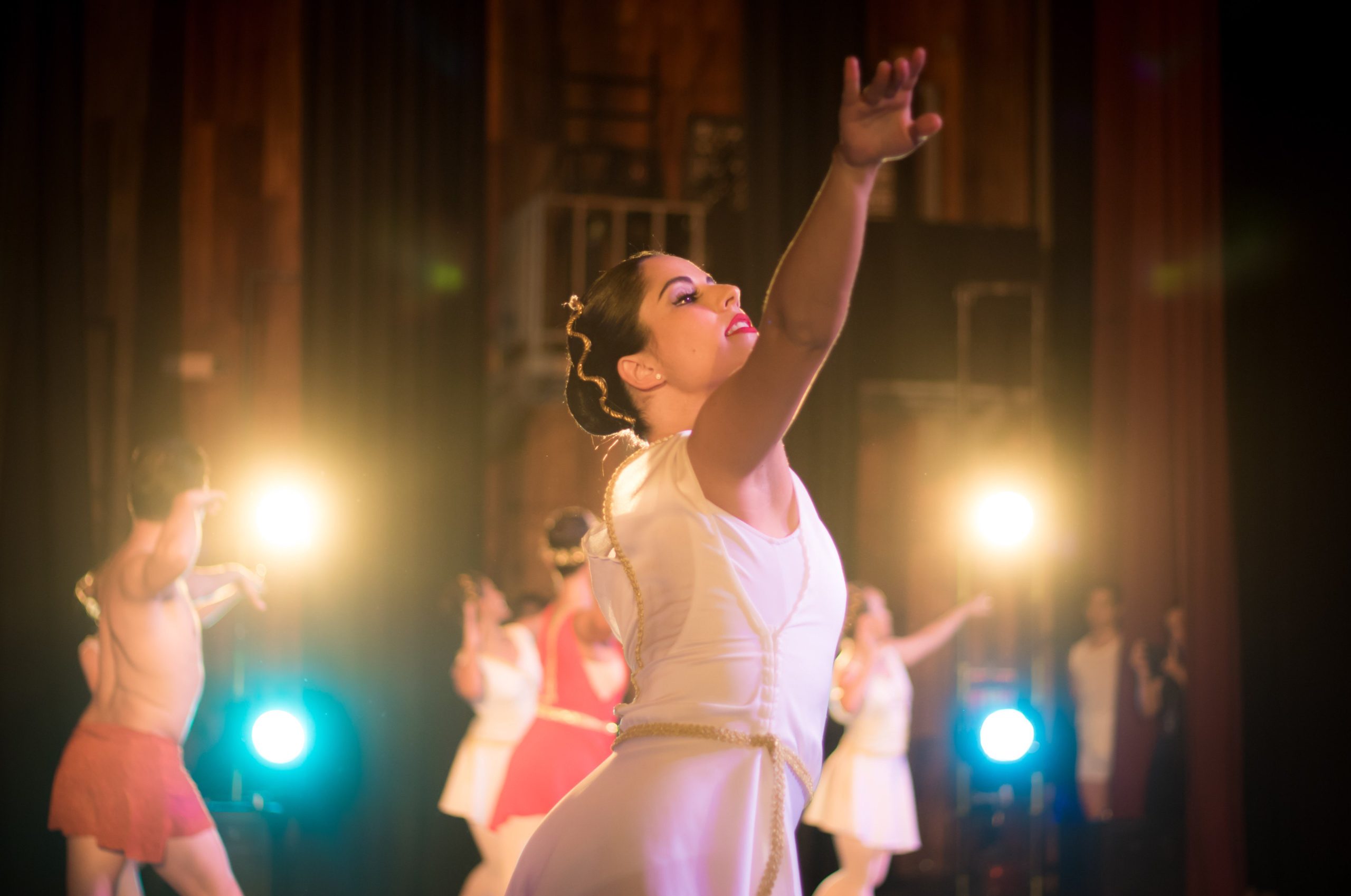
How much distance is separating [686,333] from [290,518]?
346 centimetres

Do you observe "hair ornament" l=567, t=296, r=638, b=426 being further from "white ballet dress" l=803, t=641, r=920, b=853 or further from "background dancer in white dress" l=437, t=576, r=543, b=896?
"white ballet dress" l=803, t=641, r=920, b=853

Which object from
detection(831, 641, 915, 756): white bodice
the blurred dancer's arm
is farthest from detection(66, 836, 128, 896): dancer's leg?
the blurred dancer's arm

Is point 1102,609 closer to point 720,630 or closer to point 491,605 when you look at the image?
point 491,605

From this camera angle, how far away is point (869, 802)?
444 cm

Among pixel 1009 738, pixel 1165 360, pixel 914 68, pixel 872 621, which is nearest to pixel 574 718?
pixel 872 621

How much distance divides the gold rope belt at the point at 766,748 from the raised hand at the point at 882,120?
521 millimetres

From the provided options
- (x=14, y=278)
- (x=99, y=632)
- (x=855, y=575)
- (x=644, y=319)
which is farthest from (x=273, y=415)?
(x=644, y=319)

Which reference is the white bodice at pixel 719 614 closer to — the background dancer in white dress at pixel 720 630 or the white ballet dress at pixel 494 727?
the background dancer in white dress at pixel 720 630

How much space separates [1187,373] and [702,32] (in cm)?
289

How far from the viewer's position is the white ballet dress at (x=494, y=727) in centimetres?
409

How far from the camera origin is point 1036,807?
559 cm

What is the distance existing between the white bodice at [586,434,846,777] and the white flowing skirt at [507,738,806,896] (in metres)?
0.04

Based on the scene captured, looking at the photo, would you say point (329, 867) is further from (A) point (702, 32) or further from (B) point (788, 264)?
(A) point (702, 32)

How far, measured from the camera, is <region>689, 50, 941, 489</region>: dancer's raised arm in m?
0.93
